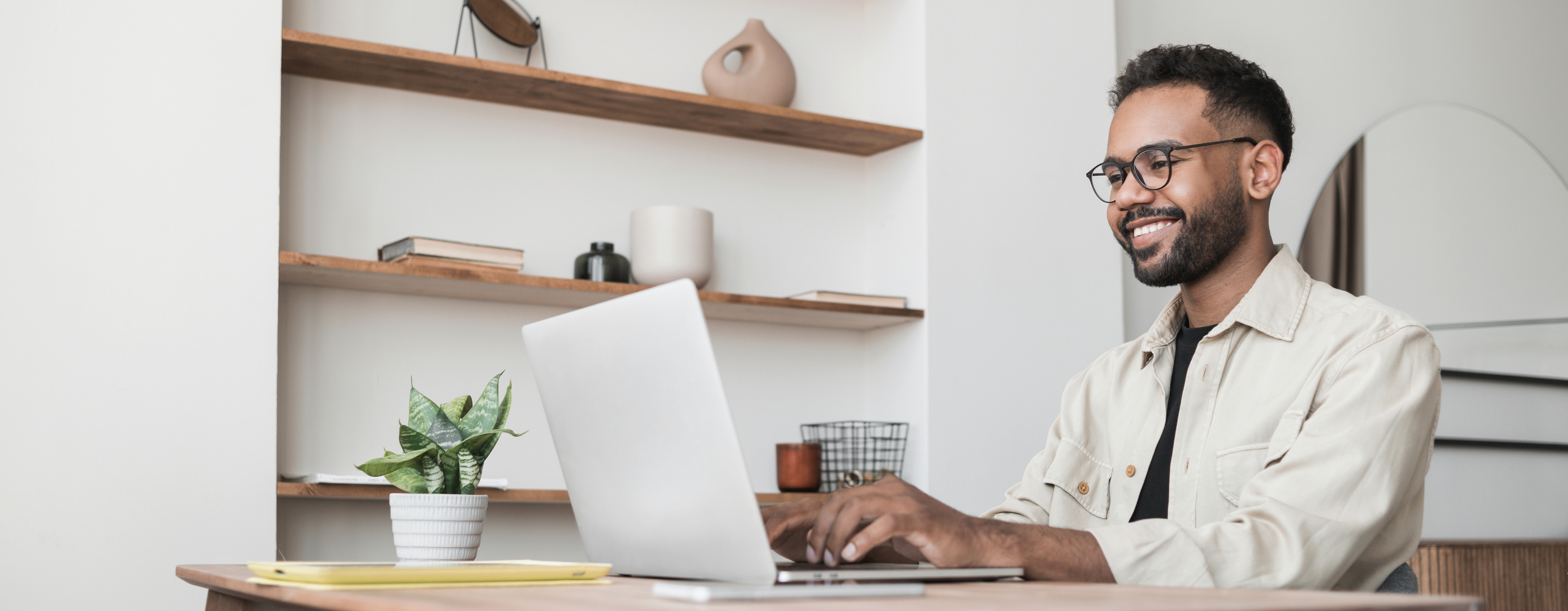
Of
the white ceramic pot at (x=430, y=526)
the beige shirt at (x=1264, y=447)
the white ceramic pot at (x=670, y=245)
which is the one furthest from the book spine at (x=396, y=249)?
the beige shirt at (x=1264, y=447)

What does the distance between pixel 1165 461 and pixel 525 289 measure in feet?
4.47

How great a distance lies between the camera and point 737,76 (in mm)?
2773

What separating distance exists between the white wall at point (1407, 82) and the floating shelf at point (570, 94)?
0.95m

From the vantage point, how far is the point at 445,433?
144cm

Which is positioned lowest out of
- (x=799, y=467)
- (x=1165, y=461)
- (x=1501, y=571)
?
(x=1501, y=571)

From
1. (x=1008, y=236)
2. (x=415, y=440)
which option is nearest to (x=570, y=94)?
(x=1008, y=236)

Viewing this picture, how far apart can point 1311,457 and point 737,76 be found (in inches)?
69.9

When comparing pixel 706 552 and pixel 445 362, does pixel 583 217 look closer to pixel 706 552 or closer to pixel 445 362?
pixel 445 362

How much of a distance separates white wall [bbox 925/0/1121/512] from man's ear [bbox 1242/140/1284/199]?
3.76 feet

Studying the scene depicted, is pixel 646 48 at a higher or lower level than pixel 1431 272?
higher

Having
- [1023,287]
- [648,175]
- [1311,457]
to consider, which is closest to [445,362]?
[648,175]

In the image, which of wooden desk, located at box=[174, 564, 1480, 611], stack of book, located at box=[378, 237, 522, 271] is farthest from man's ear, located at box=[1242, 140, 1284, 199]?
stack of book, located at box=[378, 237, 522, 271]

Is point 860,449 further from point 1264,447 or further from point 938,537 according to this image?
point 938,537

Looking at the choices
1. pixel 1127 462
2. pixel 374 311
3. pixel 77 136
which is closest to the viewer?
pixel 1127 462
